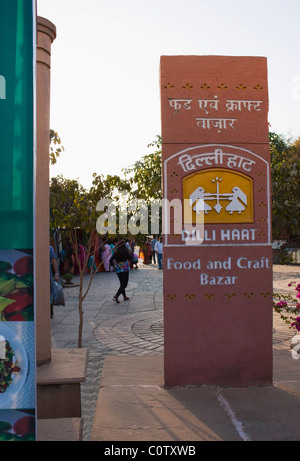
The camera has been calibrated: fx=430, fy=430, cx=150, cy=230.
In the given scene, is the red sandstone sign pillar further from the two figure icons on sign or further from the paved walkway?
the paved walkway

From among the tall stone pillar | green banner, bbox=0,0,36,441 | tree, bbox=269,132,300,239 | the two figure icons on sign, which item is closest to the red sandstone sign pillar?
the two figure icons on sign

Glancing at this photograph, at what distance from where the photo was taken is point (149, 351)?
21.7 feet

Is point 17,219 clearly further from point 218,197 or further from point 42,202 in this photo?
point 218,197

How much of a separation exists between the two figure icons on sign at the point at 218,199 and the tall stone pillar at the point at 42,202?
145cm

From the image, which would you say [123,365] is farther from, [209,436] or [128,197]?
[128,197]

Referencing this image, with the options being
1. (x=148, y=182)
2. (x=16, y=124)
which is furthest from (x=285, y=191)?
(x=16, y=124)

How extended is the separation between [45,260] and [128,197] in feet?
8.45

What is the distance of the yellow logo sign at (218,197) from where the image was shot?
170 inches

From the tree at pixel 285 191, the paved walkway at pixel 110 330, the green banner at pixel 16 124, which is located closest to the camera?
the green banner at pixel 16 124

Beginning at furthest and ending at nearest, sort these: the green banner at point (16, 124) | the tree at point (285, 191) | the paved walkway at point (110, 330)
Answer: the tree at point (285, 191) → the paved walkway at point (110, 330) → the green banner at point (16, 124)

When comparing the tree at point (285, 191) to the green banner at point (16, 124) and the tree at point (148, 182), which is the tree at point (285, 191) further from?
the green banner at point (16, 124)

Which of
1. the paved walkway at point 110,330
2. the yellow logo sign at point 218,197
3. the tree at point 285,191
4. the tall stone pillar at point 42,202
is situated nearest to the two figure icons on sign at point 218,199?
the yellow logo sign at point 218,197

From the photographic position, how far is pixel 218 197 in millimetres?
4332
